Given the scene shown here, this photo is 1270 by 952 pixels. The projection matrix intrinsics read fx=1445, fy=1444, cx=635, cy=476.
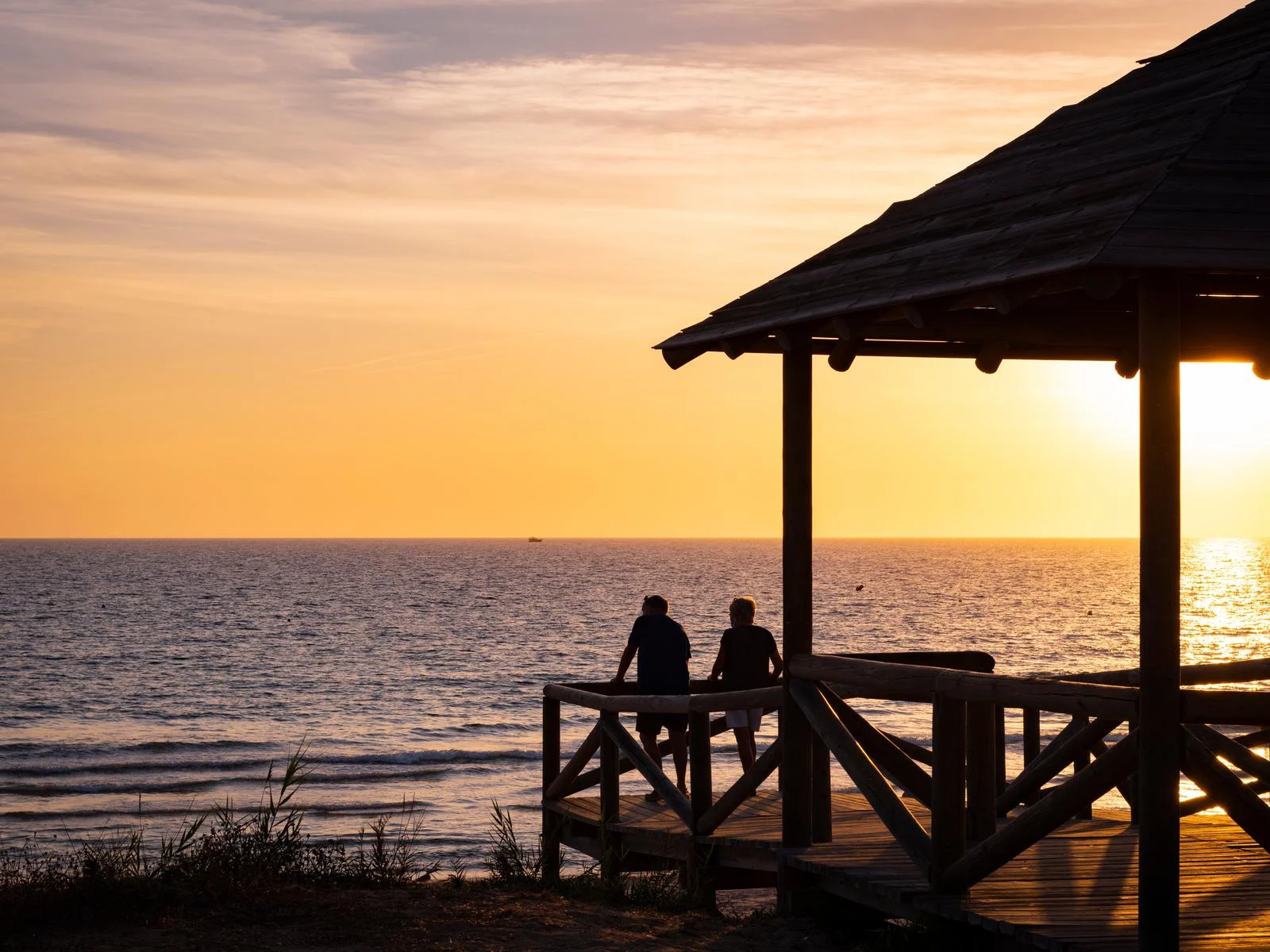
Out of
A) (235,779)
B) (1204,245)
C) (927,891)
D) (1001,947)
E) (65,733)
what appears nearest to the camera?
(1204,245)

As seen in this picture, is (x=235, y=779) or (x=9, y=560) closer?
(x=235, y=779)

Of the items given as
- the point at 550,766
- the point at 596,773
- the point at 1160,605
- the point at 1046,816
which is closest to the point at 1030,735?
the point at 596,773

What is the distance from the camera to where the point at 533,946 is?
725cm

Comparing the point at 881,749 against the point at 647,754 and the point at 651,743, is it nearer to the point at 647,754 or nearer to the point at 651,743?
the point at 647,754

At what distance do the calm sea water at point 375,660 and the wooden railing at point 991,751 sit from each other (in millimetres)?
11844

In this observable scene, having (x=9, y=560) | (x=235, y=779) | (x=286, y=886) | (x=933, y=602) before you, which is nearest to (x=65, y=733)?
(x=235, y=779)

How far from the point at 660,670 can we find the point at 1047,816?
16.7ft

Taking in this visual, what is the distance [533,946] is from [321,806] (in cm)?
1696

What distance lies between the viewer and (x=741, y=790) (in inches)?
350

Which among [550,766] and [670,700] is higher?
[670,700]

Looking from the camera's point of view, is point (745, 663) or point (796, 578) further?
point (745, 663)

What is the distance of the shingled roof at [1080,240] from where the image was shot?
5828mm

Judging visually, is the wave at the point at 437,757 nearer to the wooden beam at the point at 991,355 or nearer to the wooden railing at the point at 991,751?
the wooden railing at the point at 991,751

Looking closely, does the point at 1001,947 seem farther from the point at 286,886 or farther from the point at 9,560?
the point at 9,560
